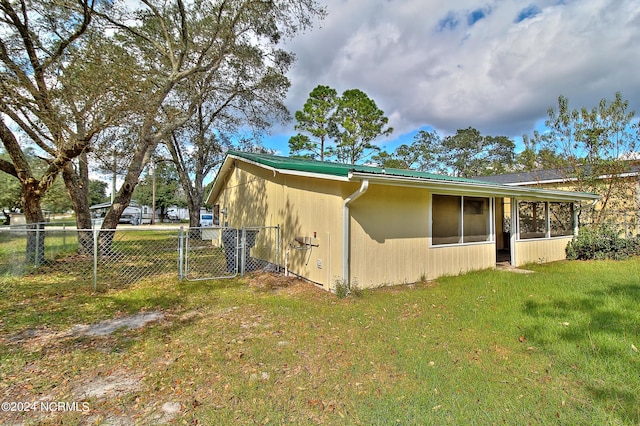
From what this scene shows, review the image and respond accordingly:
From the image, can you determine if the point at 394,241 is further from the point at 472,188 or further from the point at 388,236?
the point at 472,188

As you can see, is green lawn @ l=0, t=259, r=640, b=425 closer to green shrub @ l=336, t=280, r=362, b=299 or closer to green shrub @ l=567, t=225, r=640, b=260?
green shrub @ l=336, t=280, r=362, b=299

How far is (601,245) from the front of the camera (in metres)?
9.55

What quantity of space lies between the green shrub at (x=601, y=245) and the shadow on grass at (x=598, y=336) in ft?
15.9

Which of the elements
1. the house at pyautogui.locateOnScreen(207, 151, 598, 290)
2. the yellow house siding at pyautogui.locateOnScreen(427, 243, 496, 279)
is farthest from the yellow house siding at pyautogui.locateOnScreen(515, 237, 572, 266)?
the yellow house siding at pyautogui.locateOnScreen(427, 243, 496, 279)

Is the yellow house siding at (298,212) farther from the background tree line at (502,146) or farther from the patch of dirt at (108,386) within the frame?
the background tree line at (502,146)

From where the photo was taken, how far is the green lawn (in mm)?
2344

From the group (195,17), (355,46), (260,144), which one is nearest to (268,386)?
(195,17)

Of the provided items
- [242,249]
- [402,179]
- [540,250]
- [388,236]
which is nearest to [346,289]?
[388,236]

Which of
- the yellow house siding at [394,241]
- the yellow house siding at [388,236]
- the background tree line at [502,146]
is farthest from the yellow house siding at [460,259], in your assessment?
the background tree line at [502,146]

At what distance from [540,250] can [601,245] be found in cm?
223

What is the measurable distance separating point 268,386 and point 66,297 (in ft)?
16.4

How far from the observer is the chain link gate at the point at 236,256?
721cm

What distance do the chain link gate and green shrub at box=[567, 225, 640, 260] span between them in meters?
9.75

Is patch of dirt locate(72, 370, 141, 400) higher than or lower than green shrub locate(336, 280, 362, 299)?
lower
